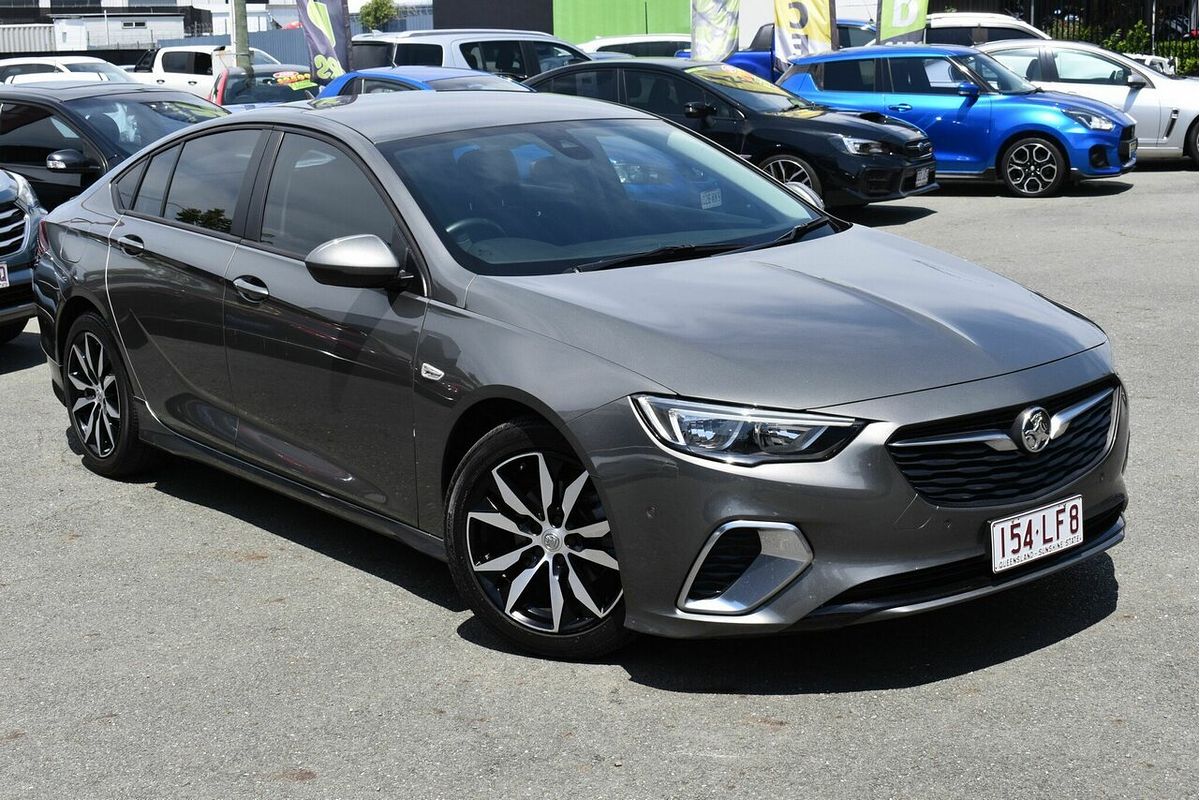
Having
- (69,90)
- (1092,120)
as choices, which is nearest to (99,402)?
(69,90)

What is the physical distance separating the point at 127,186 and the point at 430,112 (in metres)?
1.66

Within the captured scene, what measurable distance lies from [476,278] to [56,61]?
77.7ft

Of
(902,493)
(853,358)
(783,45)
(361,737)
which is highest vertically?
(783,45)

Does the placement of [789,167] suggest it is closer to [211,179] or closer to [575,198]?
[211,179]

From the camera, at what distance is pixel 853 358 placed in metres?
4.11

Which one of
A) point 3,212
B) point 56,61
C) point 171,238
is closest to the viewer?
point 171,238

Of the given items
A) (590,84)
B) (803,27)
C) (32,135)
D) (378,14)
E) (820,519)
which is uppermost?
(378,14)

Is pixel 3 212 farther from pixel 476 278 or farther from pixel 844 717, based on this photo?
pixel 844 717

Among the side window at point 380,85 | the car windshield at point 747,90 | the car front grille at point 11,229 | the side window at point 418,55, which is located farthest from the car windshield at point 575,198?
the side window at point 418,55

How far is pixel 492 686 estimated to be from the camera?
14.1ft

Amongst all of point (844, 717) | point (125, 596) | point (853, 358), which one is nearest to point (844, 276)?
point (853, 358)

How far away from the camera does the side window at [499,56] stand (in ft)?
63.4

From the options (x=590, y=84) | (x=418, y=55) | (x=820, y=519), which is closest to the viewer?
(x=820, y=519)

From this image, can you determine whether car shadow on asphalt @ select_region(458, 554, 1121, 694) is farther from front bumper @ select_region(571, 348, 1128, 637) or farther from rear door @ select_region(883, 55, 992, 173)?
rear door @ select_region(883, 55, 992, 173)
